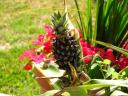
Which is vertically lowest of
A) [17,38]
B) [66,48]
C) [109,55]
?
[17,38]

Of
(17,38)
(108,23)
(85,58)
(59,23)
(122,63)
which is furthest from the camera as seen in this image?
(17,38)

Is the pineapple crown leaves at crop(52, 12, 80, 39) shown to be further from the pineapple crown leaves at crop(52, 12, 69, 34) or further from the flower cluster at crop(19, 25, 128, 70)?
the flower cluster at crop(19, 25, 128, 70)

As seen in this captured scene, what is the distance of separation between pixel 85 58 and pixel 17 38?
2.73m

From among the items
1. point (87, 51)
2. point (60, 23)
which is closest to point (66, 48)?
point (60, 23)

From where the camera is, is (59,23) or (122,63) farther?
(122,63)

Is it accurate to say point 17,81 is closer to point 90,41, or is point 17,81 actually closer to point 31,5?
point 90,41

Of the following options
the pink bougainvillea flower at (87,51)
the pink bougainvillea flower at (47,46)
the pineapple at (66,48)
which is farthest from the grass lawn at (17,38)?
the pineapple at (66,48)

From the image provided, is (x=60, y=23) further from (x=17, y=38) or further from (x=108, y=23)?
(x=17, y=38)

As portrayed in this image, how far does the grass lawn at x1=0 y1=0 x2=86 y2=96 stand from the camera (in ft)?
11.6

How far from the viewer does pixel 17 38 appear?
4.48 metres

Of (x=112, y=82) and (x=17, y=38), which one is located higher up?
(x=112, y=82)

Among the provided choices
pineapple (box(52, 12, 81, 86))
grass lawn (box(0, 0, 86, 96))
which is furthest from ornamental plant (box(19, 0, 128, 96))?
grass lawn (box(0, 0, 86, 96))

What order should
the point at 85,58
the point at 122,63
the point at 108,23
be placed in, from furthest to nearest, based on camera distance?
the point at 108,23 < the point at 122,63 < the point at 85,58

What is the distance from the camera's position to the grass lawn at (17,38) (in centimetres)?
353
